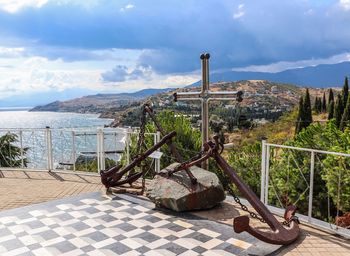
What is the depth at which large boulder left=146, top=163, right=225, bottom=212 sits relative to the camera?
4551 millimetres

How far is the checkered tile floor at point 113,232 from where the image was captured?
3.48 metres

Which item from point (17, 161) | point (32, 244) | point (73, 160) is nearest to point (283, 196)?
point (73, 160)

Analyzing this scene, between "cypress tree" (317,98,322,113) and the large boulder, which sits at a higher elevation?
"cypress tree" (317,98,322,113)

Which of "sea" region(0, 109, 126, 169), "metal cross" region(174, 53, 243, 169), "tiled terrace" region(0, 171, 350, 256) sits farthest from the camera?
"sea" region(0, 109, 126, 169)

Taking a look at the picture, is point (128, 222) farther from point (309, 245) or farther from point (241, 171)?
point (241, 171)

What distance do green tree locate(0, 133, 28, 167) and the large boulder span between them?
5029 millimetres

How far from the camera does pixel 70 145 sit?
735cm

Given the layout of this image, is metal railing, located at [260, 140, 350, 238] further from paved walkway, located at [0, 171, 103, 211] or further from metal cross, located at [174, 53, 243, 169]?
paved walkway, located at [0, 171, 103, 211]

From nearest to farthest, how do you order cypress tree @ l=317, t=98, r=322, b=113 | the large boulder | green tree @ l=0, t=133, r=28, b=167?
the large boulder → green tree @ l=0, t=133, r=28, b=167 → cypress tree @ l=317, t=98, r=322, b=113

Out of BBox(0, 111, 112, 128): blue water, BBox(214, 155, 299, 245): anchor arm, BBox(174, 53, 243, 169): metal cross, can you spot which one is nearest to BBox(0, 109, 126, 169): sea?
BBox(0, 111, 112, 128): blue water

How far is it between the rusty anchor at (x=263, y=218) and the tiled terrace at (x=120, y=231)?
0.40ft

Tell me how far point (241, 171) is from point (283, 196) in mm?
1541

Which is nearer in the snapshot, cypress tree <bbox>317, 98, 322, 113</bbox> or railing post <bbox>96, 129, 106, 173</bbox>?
railing post <bbox>96, 129, 106, 173</bbox>

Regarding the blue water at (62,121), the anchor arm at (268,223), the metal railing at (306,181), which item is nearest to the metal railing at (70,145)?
the blue water at (62,121)
